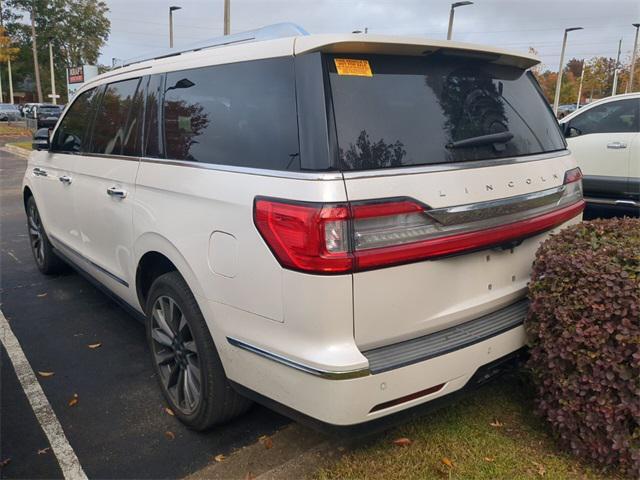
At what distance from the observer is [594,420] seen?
7.79 ft

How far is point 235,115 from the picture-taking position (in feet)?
8.28

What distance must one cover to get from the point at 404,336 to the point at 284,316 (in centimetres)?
51

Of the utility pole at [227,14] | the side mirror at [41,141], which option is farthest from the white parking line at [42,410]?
the utility pole at [227,14]

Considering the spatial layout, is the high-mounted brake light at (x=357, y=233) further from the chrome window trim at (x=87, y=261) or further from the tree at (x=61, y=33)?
the tree at (x=61, y=33)

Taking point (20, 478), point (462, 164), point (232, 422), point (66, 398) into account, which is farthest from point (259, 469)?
→ point (462, 164)

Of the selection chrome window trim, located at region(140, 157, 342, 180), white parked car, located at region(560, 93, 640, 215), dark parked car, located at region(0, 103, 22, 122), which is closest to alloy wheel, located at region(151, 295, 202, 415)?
chrome window trim, located at region(140, 157, 342, 180)

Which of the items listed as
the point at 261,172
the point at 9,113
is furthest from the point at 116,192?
the point at 9,113

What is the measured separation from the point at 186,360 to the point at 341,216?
140cm

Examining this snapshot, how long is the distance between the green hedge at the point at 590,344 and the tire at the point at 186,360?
1.50m

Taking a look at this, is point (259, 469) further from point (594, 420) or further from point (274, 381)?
point (594, 420)

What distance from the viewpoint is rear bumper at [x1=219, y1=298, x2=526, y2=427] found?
2.04 metres

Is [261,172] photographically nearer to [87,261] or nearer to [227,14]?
[87,261]

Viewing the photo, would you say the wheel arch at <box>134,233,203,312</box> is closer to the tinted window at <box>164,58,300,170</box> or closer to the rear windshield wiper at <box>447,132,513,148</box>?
the tinted window at <box>164,58,300,170</box>

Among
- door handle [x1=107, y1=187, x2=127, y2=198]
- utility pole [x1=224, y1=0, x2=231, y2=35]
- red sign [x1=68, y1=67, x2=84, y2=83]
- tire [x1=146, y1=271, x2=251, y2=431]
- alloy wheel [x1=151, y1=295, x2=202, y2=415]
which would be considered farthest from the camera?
red sign [x1=68, y1=67, x2=84, y2=83]
